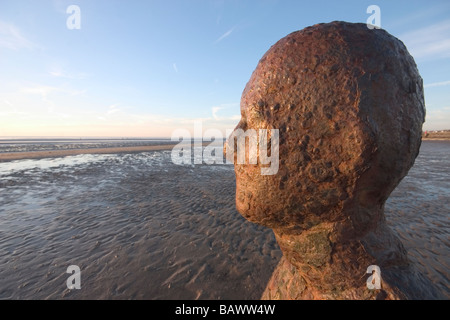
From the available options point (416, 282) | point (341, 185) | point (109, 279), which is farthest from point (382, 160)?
point (109, 279)

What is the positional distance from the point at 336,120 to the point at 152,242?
4.63 metres

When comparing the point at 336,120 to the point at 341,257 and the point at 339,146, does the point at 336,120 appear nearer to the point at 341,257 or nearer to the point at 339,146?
the point at 339,146

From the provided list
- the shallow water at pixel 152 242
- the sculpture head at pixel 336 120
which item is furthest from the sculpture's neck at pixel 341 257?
the shallow water at pixel 152 242

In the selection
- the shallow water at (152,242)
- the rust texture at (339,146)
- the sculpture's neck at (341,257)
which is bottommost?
the shallow water at (152,242)

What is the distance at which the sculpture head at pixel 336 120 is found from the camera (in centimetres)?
136

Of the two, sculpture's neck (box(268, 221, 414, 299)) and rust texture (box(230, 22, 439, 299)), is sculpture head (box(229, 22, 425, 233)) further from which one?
sculpture's neck (box(268, 221, 414, 299))

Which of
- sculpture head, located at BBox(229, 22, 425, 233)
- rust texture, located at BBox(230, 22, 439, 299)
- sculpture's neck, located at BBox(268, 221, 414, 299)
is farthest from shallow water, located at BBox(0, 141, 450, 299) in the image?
sculpture head, located at BBox(229, 22, 425, 233)

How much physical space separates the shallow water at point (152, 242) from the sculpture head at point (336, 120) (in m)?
2.52

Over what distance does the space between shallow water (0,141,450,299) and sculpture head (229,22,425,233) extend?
252 centimetres

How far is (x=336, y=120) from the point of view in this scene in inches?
54.2

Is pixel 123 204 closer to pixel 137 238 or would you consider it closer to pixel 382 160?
pixel 137 238

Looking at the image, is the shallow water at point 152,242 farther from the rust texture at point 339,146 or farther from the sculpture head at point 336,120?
the sculpture head at point 336,120

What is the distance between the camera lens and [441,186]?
867cm
